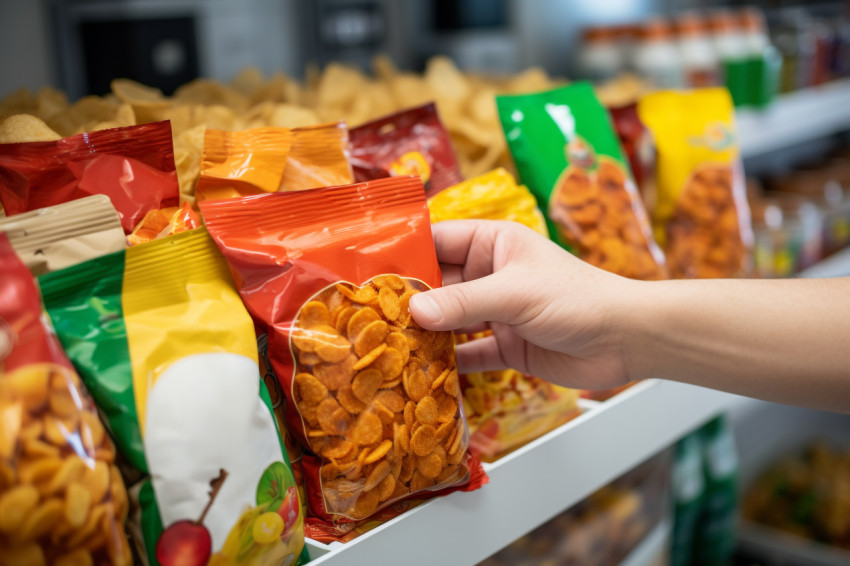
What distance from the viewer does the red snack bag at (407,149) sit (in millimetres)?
941

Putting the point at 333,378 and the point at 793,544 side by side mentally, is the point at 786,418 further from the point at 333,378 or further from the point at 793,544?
the point at 333,378

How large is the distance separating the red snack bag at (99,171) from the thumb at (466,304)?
27 cm

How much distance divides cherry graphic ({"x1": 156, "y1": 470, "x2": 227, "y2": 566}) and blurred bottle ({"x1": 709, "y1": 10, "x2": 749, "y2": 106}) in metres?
1.64

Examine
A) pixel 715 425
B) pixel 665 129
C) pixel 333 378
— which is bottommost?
pixel 715 425

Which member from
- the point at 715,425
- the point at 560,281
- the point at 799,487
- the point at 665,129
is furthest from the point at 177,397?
the point at 799,487

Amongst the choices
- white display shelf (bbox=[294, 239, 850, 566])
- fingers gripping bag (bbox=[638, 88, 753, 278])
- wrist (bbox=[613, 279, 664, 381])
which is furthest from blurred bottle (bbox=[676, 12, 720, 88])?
wrist (bbox=[613, 279, 664, 381])

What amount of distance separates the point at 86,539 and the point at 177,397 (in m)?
0.12

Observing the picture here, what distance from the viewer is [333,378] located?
26.3 inches

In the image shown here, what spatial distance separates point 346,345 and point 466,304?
125 mm

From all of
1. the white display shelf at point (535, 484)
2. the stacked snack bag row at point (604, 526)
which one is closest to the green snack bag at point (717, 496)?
the stacked snack bag row at point (604, 526)

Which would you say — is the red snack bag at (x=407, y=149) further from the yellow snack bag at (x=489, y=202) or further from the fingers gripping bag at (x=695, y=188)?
the fingers gripping bag at (x=695, y=188)

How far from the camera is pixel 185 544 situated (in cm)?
58

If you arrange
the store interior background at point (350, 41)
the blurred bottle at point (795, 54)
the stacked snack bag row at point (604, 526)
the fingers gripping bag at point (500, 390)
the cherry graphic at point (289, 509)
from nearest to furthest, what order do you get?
the cherry graphic at point (289, 509) < the fingers gripping bag at point (500, 390) < the stacked snack bag row at point (604, 526) < the store interior background at point (350, 41) < the blurred bottle at point (795, 54)

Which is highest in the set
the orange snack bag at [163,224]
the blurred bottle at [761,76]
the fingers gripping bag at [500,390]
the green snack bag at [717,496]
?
the blurred bottle at [761,76]
